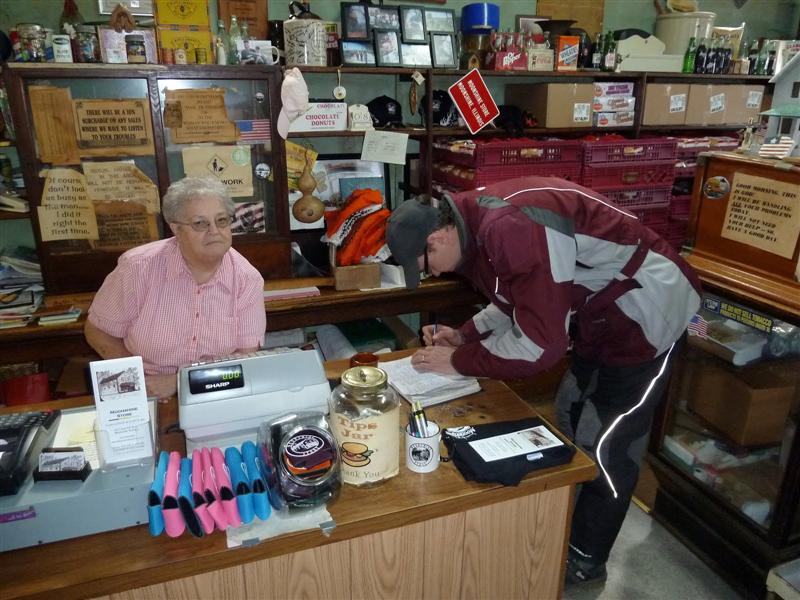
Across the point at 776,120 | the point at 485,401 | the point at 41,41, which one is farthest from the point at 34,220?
the point at 776,120

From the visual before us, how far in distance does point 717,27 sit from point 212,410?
4008 millimetres

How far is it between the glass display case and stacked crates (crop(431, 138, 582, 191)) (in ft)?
3.03

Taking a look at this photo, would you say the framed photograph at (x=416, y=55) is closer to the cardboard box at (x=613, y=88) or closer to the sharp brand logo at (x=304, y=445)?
the cardboard box at (x=613, y=88)

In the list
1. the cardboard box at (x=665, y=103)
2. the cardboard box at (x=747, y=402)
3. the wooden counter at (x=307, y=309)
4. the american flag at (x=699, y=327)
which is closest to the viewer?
the cardboard box at (x=747, y=402)

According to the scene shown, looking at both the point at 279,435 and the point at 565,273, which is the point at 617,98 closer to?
the point at 565,273

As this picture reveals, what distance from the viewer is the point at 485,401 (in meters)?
1.55

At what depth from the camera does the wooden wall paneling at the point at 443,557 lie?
126 cm

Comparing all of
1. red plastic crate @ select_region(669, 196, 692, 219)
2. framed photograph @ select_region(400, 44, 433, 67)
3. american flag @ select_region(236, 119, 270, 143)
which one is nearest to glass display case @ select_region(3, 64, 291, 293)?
american flag @ select_region(236, 119, 270, 143)

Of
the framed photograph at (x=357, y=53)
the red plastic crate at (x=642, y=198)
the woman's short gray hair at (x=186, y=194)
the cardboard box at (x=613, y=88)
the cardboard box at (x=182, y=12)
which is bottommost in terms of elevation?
the red plastic crate at (x=642, y=198)

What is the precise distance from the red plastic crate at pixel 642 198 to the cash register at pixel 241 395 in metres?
2.49

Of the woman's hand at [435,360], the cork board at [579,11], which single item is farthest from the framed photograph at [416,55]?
the woman's hand at [435,360]

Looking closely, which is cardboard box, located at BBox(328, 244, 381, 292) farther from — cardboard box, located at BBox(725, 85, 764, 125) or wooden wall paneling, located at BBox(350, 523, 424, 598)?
cardboard box, located at BBox(725, 85, 764, 125)

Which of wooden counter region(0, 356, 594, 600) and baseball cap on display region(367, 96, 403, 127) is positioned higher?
baseball cap on display region(367, 96, 403, 127)

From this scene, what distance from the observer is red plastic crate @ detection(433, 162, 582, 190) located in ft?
9.52
